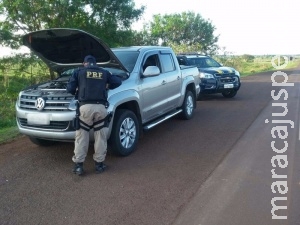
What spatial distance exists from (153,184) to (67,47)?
2.99 m

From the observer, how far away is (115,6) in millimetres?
15164

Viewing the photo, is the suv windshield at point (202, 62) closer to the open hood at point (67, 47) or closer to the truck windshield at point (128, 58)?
the truck windshield at point (128, 58)

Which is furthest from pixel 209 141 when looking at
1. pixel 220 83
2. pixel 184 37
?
pixel 184 37

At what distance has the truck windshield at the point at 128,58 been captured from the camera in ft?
18.2

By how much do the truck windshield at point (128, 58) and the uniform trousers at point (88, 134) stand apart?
4.76 feet

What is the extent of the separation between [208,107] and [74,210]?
710 cm

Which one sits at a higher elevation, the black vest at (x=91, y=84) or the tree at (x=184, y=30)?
the tree at (x=184, y=30)

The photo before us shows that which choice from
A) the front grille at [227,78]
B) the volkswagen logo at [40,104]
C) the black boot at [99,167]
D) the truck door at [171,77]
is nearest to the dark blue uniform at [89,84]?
the volkswagen logo at [40,104]

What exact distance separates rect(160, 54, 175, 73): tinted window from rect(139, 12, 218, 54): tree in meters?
34.0

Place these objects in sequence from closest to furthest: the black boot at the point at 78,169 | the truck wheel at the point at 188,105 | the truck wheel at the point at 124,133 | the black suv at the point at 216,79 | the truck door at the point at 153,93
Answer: the black boot at the point at 78,169
the truck wheel at the point at 124,133
the truck door at the point at 153,93
the truck wheel at the point at 188,105
the black suv at the point at 216,79

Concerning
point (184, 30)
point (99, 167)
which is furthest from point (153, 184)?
point (184, 30)

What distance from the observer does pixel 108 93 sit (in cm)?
463

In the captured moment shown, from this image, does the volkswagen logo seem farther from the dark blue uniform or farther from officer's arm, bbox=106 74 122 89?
officer's arm, bbox=106 74 122 89

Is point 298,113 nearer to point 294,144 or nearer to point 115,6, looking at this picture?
point 294,144
